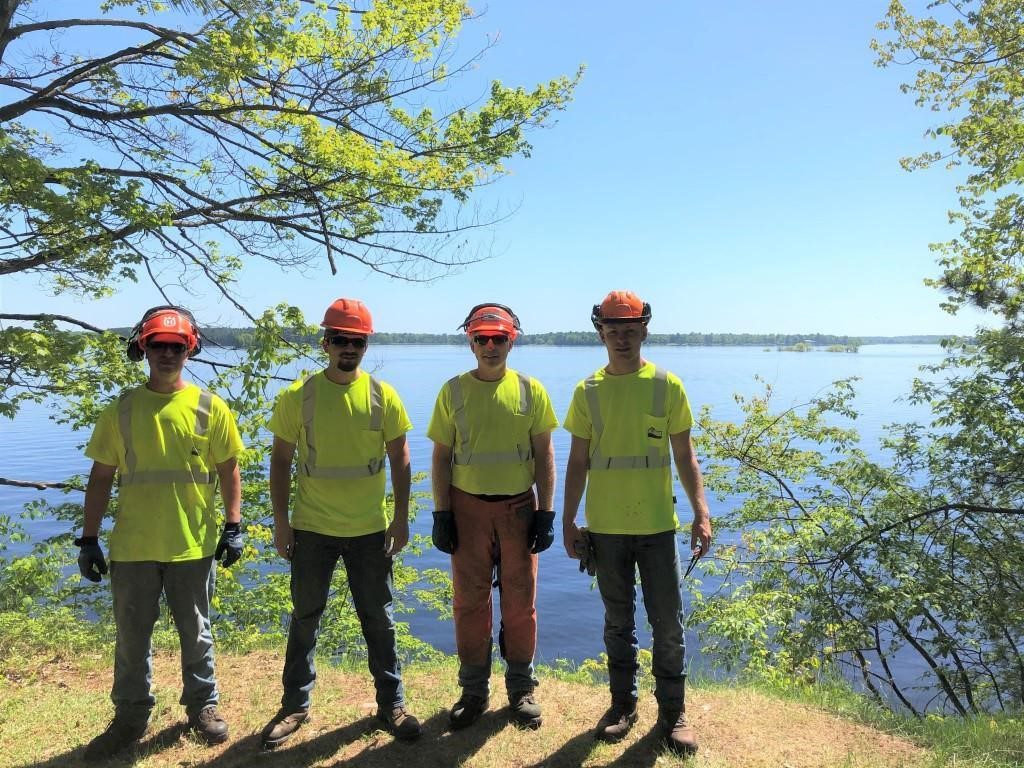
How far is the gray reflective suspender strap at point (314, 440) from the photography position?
340 centimetres

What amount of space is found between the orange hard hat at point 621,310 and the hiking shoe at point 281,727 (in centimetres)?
266

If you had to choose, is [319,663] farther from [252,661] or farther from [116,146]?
[116,146]

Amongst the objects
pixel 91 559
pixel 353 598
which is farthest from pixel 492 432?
pixel 91 559

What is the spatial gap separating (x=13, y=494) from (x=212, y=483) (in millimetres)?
21490

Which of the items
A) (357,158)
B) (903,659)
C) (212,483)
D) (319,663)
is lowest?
(903,659)

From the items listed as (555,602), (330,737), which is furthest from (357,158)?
(555,602)

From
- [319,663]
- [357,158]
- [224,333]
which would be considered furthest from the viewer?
[224,333]

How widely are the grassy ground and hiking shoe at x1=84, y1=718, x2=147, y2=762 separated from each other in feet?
0.22

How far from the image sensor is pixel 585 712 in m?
3.84

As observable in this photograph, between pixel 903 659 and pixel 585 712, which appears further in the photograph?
pixel 903 659

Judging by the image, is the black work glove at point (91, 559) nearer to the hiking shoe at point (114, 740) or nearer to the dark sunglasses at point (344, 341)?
the hiking shoe at point (114, 740)

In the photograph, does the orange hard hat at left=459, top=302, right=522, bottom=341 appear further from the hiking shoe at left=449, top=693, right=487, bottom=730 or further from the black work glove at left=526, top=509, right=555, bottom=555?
the hiking shoe at left=449, top=693, right=487, bottom=730

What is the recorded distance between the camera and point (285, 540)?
3.47 meters

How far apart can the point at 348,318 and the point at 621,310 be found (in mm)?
1412
